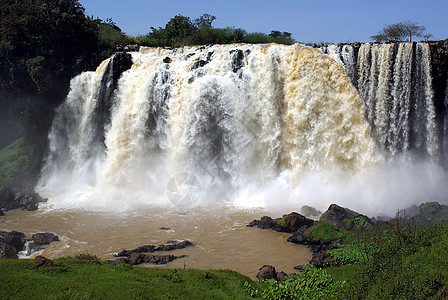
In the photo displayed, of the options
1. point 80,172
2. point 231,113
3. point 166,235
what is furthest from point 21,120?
point 166,235

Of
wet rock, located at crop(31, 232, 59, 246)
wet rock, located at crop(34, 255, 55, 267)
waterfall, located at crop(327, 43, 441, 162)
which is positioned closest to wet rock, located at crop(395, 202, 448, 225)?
waterfall, located at crop(327, 43, 441, 162)

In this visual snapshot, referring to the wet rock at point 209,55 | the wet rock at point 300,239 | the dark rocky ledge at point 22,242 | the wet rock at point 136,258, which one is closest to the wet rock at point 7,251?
the dark rocky ledge at point 22,242

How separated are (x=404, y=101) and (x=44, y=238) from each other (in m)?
16.6

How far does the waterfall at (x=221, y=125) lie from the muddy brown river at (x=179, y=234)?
8.40ft

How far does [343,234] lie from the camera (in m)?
13.1

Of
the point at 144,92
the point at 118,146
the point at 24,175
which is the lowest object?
the point at 24,175

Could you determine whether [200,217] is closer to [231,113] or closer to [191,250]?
[191,250]

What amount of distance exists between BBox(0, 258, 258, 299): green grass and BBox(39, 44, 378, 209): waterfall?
35.2 feet

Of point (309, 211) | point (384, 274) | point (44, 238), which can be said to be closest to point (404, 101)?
point (309, 211)

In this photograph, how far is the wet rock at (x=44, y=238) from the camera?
45.0 feet

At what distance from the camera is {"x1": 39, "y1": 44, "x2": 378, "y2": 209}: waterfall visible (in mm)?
18984

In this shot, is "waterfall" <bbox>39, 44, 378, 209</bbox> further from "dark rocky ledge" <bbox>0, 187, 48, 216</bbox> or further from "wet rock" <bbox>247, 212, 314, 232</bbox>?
"wet rock" <bbox>247, 212, 314, 232</bbox>

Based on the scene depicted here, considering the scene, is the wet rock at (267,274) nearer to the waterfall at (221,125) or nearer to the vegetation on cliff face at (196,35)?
the waterfall at (221,125)

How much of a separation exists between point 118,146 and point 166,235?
27.1ft
